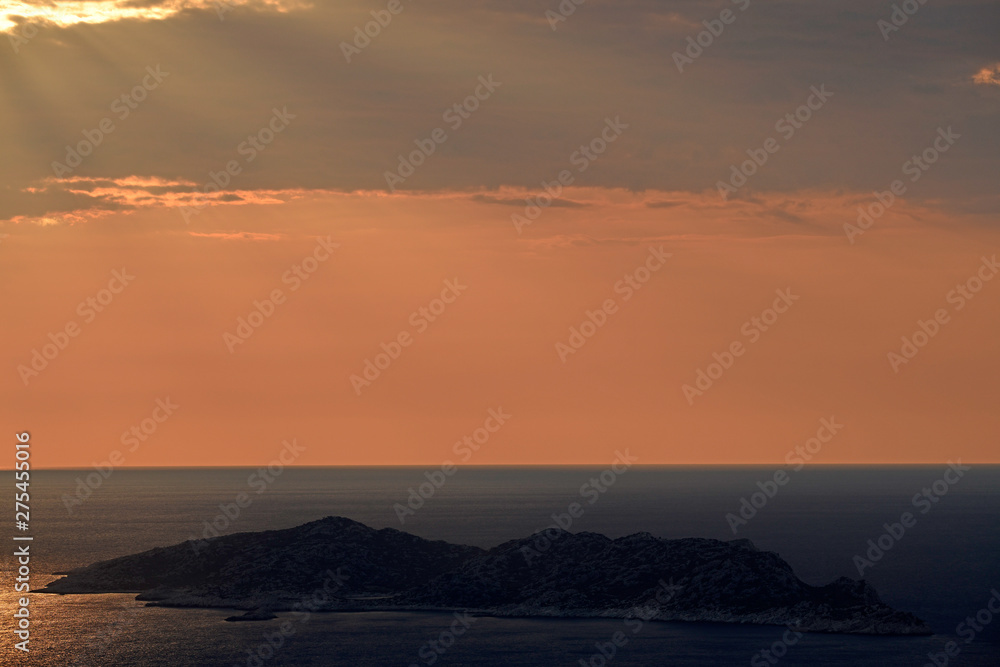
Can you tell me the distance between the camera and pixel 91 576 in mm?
145875

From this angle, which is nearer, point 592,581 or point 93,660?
point 93,660

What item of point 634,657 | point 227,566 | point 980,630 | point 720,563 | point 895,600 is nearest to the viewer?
point 634,657

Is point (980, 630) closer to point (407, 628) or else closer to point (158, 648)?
point (407, 628)

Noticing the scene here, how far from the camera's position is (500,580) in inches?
5241

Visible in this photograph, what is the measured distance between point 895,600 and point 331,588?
66.6m

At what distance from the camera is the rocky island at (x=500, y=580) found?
11994 cm

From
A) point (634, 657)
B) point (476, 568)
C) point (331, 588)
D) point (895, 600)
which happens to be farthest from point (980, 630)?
point (331, 588)

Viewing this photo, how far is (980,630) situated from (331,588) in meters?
71.9

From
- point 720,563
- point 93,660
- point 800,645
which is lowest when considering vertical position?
point 93,660

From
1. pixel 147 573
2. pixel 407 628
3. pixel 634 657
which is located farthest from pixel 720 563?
pixel 147 573

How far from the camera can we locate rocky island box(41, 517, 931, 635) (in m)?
120

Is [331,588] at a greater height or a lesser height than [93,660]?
greater

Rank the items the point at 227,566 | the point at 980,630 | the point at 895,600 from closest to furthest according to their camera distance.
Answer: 1. the point at 980,630
2. the point at 895,600
3. the point at 227,566

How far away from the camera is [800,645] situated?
354 feet
